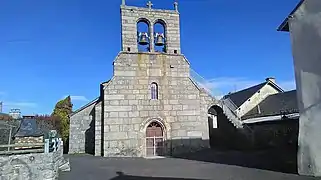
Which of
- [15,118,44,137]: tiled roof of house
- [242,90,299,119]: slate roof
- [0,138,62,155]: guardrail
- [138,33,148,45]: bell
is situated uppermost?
[138,33,148,45]: bell

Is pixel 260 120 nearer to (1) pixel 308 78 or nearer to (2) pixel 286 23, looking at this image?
(2) pixel 286 23

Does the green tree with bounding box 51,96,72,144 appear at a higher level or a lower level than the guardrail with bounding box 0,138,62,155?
higher

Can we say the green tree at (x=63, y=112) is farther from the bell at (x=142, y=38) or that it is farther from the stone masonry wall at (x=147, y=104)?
the bell at (x=142, y=38)

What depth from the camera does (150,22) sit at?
68.1 ft

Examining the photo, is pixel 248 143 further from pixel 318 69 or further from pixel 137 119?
pixel 318 69

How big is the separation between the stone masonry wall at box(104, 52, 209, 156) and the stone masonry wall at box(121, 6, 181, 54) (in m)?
0.83

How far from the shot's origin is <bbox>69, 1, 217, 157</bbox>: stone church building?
19.4m

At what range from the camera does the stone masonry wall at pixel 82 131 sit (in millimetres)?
23688

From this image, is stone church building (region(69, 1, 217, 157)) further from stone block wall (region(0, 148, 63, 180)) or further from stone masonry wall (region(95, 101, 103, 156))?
stone block wall (region(0, 148, 63, 180))

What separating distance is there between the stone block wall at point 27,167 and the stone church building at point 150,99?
27.7 feet

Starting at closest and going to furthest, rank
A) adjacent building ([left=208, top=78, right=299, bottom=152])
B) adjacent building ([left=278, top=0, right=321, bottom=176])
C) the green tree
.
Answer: adjacent building ([left=278, top=0, right=321, bottom=176]) → adjacent building ([left=208, top=78, right=299, bottom=152]) → the green tree

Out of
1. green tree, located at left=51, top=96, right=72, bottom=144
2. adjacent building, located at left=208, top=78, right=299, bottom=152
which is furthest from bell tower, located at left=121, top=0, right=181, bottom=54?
green tree, located at left=51, top=96, right=72, bottom=144

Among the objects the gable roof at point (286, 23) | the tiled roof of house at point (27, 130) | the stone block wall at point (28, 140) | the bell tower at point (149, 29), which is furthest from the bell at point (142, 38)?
the gable roof at point (286, 23)

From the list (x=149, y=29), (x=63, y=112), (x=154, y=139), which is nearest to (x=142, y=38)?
(x=149, y=29)
